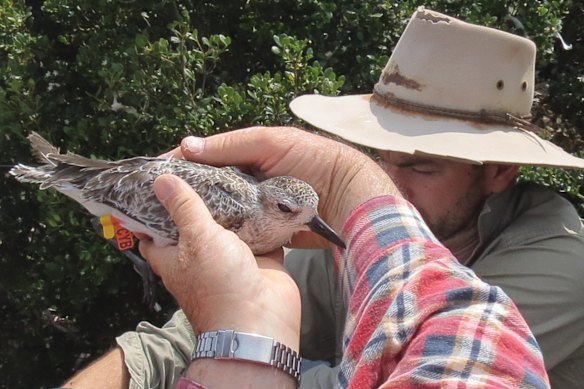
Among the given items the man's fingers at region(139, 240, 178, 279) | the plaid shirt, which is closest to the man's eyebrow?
the man's fingers at region(139, 240, 178, 279)

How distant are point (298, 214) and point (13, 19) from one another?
209 cm

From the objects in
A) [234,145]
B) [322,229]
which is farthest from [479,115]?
[234,145]

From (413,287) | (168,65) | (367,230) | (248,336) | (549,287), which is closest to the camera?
(413,287)

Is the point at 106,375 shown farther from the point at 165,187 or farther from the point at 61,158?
the point at 165,187

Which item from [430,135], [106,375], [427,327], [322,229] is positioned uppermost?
[427,327]

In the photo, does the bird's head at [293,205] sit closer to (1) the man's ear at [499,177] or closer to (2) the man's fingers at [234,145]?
(2) the man's fingers at [234,145]

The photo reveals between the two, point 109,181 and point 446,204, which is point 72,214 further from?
point 446,204

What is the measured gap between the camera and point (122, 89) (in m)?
3.37

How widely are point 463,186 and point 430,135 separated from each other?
0.29m

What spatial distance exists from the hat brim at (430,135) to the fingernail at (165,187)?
785 millimetres

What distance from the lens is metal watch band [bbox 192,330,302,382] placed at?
159 centimetres

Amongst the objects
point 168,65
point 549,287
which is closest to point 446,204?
point 549,287

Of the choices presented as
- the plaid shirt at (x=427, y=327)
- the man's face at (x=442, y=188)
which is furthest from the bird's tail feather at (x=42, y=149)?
the plaid shirt at (x=427, y=327)

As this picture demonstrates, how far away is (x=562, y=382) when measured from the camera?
260 cm
